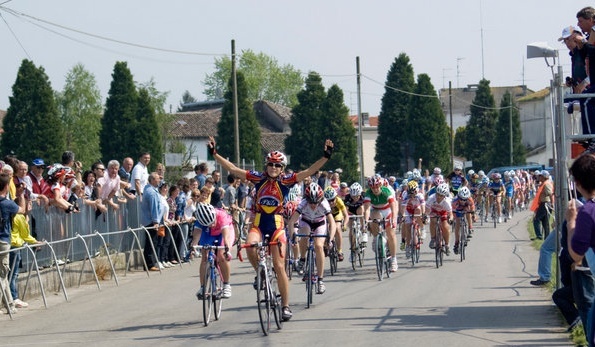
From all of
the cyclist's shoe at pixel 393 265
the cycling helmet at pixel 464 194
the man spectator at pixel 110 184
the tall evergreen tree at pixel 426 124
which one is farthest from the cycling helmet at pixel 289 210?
the tall evergreen tree at pixel 426 124

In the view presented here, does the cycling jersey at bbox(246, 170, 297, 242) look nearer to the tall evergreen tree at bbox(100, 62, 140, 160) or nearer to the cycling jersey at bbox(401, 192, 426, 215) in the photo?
the cycling jersey at bbox(401, 192, 426, 215)

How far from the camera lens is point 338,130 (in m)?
85.8

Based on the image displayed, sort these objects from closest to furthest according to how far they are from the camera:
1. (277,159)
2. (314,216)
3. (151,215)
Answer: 1. (277,159)
2. (314,216)
3. (151,215)

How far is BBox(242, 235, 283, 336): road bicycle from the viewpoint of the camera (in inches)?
527

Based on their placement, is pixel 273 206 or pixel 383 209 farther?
pixel 383 209

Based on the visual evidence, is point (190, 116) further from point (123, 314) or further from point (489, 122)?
point (123, 314)

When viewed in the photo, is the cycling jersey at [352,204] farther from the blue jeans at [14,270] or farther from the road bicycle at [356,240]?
the blue jeans at [14,270]

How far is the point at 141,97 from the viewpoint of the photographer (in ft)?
249

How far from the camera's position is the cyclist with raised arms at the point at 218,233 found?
48.2 feet

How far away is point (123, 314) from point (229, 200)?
14.8m

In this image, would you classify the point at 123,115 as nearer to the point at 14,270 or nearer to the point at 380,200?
the point at 380,200

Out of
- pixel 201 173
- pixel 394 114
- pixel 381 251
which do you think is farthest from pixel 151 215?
pixel 394 114

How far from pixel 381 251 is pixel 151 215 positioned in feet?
17.5

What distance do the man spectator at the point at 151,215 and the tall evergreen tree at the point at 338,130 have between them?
60.8m
